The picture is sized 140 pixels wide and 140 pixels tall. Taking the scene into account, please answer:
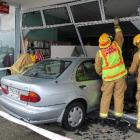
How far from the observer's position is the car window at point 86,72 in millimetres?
6630

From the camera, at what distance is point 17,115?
608 centimetres

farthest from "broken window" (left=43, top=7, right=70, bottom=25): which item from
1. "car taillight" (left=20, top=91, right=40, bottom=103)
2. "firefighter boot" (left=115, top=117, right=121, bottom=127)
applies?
"car taillight" (left=20, top=91, right=40, bottom=103)

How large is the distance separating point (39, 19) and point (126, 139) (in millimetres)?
6292

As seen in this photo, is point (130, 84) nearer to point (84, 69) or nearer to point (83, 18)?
point (84, 69)

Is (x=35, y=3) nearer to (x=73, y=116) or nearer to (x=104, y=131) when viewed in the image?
(x=73, y=116)

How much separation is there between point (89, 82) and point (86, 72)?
25 centimetres

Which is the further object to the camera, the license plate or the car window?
the car window

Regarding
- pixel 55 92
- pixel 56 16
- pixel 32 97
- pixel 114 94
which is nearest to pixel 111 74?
pixel 114 94

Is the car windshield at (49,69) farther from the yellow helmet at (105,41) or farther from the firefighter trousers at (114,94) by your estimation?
the firefighter trousers at (114,94)

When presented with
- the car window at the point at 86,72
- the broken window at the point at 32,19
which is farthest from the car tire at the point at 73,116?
the broken window at the point at 32,19

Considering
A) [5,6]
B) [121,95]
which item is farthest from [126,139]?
[5,6]

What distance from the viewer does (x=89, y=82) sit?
22.1 ft

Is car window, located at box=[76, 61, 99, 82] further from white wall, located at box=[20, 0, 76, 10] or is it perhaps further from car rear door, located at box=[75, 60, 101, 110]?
white wall, located at box=[20, 0, 76, 10]

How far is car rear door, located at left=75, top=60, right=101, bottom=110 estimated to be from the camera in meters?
6.57
